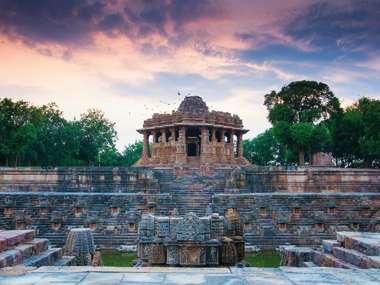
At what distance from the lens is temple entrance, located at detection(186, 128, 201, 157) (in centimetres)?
3893

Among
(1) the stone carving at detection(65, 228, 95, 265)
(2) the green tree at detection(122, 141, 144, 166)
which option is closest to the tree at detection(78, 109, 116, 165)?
(2) the green tree at detection(122, 141, 144, 166)

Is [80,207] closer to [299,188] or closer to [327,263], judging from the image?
[327,263]

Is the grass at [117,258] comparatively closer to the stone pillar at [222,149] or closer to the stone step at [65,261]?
the stone step at [65,261]

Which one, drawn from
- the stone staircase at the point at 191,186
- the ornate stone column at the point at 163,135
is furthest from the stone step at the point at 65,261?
the ornate stone column at the point at 163,135

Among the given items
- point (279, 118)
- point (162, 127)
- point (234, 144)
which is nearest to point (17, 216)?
point (162, 127)

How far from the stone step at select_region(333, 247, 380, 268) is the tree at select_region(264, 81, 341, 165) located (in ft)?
107

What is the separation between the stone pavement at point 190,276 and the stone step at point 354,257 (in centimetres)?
68

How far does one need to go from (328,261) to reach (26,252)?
646 cm

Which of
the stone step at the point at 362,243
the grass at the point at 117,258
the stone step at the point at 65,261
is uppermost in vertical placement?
the stone step at the point at 362,243

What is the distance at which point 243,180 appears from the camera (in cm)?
2461

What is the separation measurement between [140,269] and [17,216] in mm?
13136

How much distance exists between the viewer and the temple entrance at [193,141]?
38928 mm

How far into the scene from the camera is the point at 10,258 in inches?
322

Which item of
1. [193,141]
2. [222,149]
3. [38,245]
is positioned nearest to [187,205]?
[38,245]
